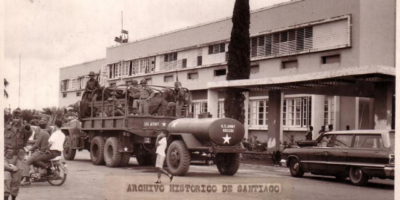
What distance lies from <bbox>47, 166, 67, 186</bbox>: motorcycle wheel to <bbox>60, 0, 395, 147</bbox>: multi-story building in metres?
9.10

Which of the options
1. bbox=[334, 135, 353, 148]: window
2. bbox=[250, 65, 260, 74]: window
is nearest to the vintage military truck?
bbox=[334, 135, 353, 148]: window

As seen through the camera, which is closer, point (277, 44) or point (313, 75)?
point (313, 75)

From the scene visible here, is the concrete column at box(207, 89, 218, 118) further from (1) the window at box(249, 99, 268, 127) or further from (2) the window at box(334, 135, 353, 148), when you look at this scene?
(2) the window at box(334, 135, 353, 148)

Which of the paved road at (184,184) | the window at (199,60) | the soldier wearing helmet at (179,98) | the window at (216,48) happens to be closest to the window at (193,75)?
the window at (199,60)

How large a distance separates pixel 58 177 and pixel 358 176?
24.4ft

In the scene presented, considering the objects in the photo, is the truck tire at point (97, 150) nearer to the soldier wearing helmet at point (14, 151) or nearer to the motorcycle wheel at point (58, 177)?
the motorcycle wheel at point (58, 177)

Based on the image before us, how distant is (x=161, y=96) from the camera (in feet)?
56.3

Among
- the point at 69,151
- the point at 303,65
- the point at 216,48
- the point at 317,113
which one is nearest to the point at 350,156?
the point at 69,151

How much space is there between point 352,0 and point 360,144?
37.7 ft

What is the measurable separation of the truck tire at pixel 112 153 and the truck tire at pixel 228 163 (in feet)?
10.9

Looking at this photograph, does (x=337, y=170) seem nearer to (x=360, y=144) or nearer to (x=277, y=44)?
(x=360, y=144)

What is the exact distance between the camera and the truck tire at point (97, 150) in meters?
17.2

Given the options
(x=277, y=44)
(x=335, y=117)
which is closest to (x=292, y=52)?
(x=277, y=44)

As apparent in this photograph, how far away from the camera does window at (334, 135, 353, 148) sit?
1395 cm
